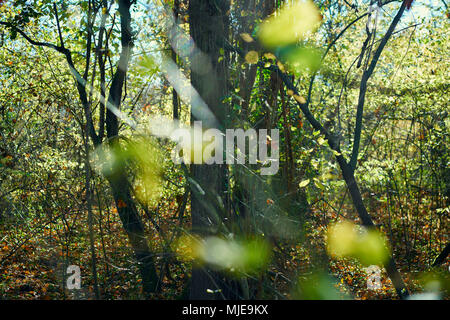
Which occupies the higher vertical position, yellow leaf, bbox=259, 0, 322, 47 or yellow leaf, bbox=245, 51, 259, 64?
yellow leaf, bbox=259, 0, 322, 47

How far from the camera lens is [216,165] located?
3680mm

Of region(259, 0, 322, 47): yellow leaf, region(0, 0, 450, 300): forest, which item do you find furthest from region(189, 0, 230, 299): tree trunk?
region(259, 0, 322, 47): yellow leaf

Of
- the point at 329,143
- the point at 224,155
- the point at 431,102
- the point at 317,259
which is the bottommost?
the point at 317,259

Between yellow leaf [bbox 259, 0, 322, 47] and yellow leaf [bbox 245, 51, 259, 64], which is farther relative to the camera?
yellow leaf [bbox 259, 0, 322, 47]

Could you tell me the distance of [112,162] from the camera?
5.25m

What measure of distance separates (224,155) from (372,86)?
26.3 feet

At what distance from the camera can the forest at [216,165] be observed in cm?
362

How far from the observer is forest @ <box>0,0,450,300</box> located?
11.9 feet

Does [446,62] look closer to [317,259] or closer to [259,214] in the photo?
[317,259]

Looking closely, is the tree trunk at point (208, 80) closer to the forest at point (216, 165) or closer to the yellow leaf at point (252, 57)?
the forest at point (216, 165)

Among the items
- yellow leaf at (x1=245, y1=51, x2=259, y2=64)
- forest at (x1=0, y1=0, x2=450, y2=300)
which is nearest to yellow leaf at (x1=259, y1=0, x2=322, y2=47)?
forest at (x1=0, y1=0, x2=450, y2=300)

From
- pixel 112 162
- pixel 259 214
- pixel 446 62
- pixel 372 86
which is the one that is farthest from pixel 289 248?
pixel 372 86

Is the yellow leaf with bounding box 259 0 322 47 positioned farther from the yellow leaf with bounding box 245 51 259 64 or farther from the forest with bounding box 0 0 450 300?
the yellow leaf with bounding box 245 51 259 64
